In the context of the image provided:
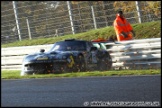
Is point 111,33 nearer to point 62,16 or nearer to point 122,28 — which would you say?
point 62,16

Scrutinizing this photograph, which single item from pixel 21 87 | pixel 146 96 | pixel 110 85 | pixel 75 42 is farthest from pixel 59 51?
pixel 146 96

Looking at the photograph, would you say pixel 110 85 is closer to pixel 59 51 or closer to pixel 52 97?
pixel 52 97

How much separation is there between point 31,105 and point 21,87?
3241 mm

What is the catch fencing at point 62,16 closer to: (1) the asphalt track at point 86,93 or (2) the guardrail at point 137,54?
(2) the guardrail at point 137,54

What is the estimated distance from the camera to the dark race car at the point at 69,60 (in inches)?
594

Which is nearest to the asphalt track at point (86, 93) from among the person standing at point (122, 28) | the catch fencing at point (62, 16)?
the person standing at point (122, 28)

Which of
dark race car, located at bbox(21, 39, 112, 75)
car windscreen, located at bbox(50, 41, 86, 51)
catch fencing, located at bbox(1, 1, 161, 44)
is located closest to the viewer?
dark race car, located at bbox(21, 39, 112, 75)

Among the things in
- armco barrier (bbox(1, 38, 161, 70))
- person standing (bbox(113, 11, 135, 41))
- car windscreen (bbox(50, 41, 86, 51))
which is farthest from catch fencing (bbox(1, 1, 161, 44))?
car windscreen (bbox(50, 41, 86, 51))

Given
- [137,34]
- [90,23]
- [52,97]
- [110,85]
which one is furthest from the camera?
[90,23]

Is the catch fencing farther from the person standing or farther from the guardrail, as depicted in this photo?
the guardrail

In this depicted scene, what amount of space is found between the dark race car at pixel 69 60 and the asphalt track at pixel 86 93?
310 cm

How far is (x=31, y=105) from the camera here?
8156 mm

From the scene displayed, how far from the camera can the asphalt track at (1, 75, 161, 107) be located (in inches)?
314

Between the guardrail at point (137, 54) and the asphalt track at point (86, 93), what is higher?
the guardrail at point (137, 54)
